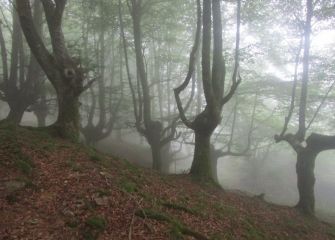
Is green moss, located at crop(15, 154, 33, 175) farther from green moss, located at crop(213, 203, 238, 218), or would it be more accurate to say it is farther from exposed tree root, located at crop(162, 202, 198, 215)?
green moss, located at crop(213, 203, 238, 218)

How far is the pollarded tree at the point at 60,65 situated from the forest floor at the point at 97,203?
0.79 metres

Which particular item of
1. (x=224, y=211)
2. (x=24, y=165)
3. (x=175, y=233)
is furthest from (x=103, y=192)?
(x=224, y=211)

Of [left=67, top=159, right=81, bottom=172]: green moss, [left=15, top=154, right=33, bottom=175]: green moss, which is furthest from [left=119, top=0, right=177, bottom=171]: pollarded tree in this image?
[left=15, top=154, right=33, bottom=175]: green moss

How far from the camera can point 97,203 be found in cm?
665

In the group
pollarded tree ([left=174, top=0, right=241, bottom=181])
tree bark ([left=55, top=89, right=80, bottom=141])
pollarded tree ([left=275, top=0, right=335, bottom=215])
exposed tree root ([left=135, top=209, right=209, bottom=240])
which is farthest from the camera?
pollarded tree ([left=275, top=0, right=335, bottom=215])

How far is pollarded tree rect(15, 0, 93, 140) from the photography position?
9961 mm

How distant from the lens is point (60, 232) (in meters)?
5.62

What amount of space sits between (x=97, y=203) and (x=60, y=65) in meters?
5.16

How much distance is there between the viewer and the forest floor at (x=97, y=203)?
19.4ft

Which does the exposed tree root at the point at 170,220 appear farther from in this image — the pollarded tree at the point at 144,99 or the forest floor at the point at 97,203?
the pollarded tree at the point at 144,99

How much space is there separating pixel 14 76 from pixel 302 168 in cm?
1327

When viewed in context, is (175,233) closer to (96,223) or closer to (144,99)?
(96,223)

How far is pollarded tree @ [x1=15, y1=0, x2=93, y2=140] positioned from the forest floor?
0.79 meters

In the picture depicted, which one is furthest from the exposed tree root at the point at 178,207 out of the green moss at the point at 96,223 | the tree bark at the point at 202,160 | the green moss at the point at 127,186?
the tree bark at the point at 202,160
